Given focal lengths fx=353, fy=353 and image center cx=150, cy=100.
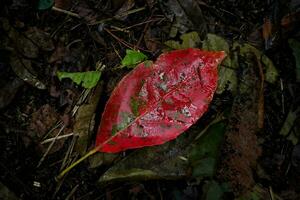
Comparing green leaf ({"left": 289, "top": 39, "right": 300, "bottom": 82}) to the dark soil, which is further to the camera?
green leaf ({"left": 289, "top": 39, "right": 300, "bottom": 82})

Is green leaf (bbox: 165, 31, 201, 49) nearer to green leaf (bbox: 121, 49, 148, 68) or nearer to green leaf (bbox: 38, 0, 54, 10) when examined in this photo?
green leaf (bbox: 121, 49, 148, 68)

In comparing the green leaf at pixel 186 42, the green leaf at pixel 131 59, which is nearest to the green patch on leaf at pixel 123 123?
the green leaf at pixel 131 59

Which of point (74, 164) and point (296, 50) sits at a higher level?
point (296, 50)

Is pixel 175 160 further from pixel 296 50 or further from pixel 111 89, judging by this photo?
pixel 296 50

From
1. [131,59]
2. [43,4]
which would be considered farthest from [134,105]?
[43,4]

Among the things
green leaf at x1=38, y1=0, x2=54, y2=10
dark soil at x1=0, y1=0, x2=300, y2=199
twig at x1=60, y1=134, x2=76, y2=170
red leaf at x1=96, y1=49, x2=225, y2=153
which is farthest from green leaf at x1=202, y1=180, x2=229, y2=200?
green leaf at x1=38, y1=0, x2=54, y2=10

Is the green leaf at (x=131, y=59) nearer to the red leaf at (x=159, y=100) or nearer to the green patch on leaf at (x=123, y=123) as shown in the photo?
the red leaf at (x=159, y=100)
